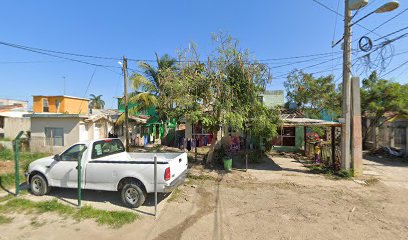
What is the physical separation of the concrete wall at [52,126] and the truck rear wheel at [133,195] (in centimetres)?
996

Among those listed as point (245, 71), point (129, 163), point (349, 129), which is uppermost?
point (245, 71)

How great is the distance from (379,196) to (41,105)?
83.8ft

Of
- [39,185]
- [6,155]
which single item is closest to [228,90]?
[39,185]

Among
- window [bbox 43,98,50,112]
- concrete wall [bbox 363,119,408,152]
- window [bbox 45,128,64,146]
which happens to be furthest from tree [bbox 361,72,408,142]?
window [bbox 43,98,50,112]

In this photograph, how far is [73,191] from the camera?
6875mm

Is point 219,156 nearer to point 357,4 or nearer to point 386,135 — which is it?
point 357,4

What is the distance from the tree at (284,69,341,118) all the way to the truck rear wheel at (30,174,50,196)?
18.7 meters

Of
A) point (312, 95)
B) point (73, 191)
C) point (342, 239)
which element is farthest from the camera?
point (312, 95)

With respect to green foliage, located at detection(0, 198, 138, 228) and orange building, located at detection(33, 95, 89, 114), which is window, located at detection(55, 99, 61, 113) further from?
green foliage, located at detection(0, 198, 138, 228)

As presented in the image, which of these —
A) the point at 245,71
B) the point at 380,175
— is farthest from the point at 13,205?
the point at 380,175

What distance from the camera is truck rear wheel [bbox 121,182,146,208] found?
5.61 meters

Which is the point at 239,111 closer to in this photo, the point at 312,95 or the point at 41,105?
the point at 312,95

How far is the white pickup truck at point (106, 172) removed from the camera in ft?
18.1

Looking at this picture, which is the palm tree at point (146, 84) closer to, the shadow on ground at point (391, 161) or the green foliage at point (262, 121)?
the green foliage at point (262, 121)
